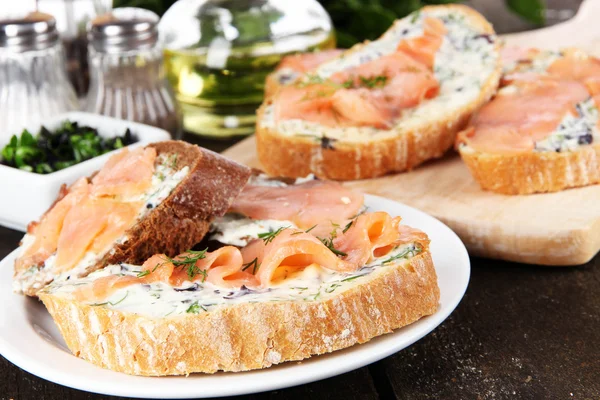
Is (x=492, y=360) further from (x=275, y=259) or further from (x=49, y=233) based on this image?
(x=49, y=233)

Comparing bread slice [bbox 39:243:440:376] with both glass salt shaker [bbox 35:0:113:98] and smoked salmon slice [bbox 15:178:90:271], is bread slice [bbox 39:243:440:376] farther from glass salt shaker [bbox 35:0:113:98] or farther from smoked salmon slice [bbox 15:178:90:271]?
glass salt shaker [bbox 35:0:113:98]

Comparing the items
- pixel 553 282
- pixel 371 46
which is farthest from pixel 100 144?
pixel 553 282

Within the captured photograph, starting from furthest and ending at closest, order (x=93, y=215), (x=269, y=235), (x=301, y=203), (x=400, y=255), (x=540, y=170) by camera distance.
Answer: (x=540, y=170) < (x=301, y=203) < (x=93, y=215) < (x=269, y=235) < (x=400, y=255)

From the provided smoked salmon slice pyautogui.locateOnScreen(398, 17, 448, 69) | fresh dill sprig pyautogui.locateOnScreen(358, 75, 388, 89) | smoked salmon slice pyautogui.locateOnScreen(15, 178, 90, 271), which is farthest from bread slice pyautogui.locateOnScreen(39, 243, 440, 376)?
smoked salmon slice pyautogui.locateOnScreen(398, 17, 448, 69)

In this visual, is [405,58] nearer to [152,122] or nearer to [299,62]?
[299,62]

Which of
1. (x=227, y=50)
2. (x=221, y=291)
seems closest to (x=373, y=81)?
(x=227, y=50)

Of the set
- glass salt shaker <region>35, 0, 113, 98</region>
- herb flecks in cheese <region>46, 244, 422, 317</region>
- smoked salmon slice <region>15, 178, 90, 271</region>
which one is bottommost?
glass salt shaker <region>35, 0, 113, 98</region>
